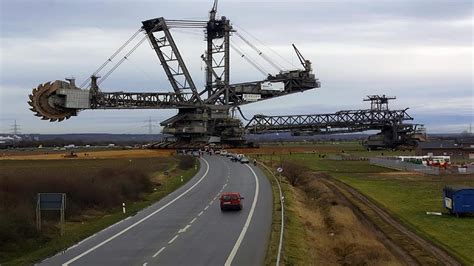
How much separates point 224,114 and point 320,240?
8658 centimetres

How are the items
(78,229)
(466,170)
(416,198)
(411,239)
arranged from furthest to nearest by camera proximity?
1. (466,170)
2. (416,198)
3. (411,239)
4. (78,229)

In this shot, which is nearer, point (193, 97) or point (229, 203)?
point (229, 203)

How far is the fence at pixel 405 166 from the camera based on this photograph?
85.4 metres

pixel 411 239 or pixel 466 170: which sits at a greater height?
pixel 466 170

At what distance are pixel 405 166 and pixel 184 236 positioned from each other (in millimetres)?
69125

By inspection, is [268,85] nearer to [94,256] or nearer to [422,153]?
[422,153]

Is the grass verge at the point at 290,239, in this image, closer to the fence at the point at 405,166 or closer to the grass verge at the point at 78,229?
the grass verge at the point at 78,229

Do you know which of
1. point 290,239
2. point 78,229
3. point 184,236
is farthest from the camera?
point 78,229

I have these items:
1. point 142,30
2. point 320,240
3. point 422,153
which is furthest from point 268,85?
point 320,240

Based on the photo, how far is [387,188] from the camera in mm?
65188

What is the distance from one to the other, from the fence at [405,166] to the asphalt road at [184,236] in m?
41.7

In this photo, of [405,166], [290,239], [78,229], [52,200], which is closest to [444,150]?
[405,166]

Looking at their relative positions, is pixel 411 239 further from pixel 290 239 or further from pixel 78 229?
pixel 78 229

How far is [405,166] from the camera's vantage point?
306ft
